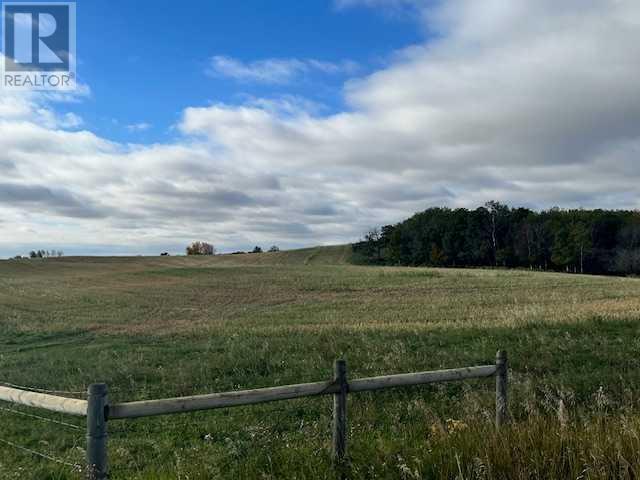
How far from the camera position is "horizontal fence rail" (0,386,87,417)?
4.56 meters

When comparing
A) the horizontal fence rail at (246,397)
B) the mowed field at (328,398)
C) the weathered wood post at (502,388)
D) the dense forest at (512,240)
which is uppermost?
the dense forest at (512,240)

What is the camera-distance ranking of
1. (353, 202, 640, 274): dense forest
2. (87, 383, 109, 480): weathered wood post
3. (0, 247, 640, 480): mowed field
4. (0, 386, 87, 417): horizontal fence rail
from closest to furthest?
(87, 383, 109, 480): weathered wood post
(0, 386, 87, 417): horizontal fence rail
(0, 247, 640, 480): mowed field
(353, 202, 640, 274): dense forest

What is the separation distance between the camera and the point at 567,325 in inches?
611

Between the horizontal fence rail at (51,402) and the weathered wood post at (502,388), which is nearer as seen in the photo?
the horizontal fence rail at (51,402)

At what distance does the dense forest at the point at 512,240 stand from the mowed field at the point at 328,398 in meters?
74.8

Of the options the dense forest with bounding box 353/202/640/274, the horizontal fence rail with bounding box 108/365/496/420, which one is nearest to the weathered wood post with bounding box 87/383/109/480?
the horizontal fence rail with bounding box 108/365/496/420

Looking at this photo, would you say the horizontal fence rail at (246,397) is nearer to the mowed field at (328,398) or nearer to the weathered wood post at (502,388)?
the mowed field at (328,398)

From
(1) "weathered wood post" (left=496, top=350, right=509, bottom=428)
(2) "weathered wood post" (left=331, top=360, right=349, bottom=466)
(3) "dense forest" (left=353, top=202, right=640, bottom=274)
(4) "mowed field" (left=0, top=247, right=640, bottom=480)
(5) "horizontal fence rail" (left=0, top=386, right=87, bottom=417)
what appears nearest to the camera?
(5) "horizontal fence rail" (left=0, top=386, right=87, bottom=417)

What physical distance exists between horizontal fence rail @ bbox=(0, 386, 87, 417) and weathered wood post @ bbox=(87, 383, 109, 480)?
0.45ft

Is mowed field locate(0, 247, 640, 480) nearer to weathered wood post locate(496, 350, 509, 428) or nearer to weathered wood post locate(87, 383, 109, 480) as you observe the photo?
weathered wood post locate(496, 350, 509, 428)

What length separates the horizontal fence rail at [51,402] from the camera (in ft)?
15.0

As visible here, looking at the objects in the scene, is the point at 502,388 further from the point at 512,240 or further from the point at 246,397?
the point at 512,240

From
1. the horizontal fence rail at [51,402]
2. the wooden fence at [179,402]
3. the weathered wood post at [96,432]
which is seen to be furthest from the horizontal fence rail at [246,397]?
the horizontal fence rail at [51,402]

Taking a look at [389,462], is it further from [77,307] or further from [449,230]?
[449,230]
